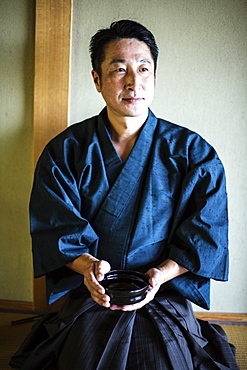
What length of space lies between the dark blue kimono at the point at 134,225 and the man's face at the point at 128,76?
137 mm

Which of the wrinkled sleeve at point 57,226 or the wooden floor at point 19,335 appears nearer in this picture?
the wrinkled sleeve at point 57,226

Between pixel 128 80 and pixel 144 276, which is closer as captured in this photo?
pixel 144 276

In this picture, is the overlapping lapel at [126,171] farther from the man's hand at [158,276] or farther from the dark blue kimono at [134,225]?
the man's hand at [158,276]

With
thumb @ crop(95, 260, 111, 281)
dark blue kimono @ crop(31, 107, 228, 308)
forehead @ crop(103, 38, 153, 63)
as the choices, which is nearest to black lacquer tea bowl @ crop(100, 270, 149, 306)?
thumb @ crop(95, 260, 111, 281)

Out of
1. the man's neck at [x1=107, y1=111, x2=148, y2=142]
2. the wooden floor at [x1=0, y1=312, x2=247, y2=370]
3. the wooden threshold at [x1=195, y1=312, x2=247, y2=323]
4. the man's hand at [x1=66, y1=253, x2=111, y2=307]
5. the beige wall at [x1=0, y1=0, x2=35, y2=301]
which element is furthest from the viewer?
the wooden threshold at [x1=195, y1=312, x2=247, y2=323]

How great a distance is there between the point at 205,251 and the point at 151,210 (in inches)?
10.7

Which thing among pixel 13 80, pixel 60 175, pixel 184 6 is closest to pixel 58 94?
pixel 13 80

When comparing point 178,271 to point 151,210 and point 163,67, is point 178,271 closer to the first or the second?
point 151,210

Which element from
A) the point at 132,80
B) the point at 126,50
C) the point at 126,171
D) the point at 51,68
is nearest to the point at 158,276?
the point at 126,171

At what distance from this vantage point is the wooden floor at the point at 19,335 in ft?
6.25

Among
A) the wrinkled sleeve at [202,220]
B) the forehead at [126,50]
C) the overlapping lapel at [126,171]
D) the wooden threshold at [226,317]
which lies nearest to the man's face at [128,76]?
the forehead at [126,50]

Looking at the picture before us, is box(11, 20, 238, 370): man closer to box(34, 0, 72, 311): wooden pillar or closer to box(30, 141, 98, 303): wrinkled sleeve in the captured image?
box(30, 141, 98, 303): wrinkled sleeve

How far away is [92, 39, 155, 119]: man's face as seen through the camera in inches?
64.2

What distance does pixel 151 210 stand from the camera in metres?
1.67
